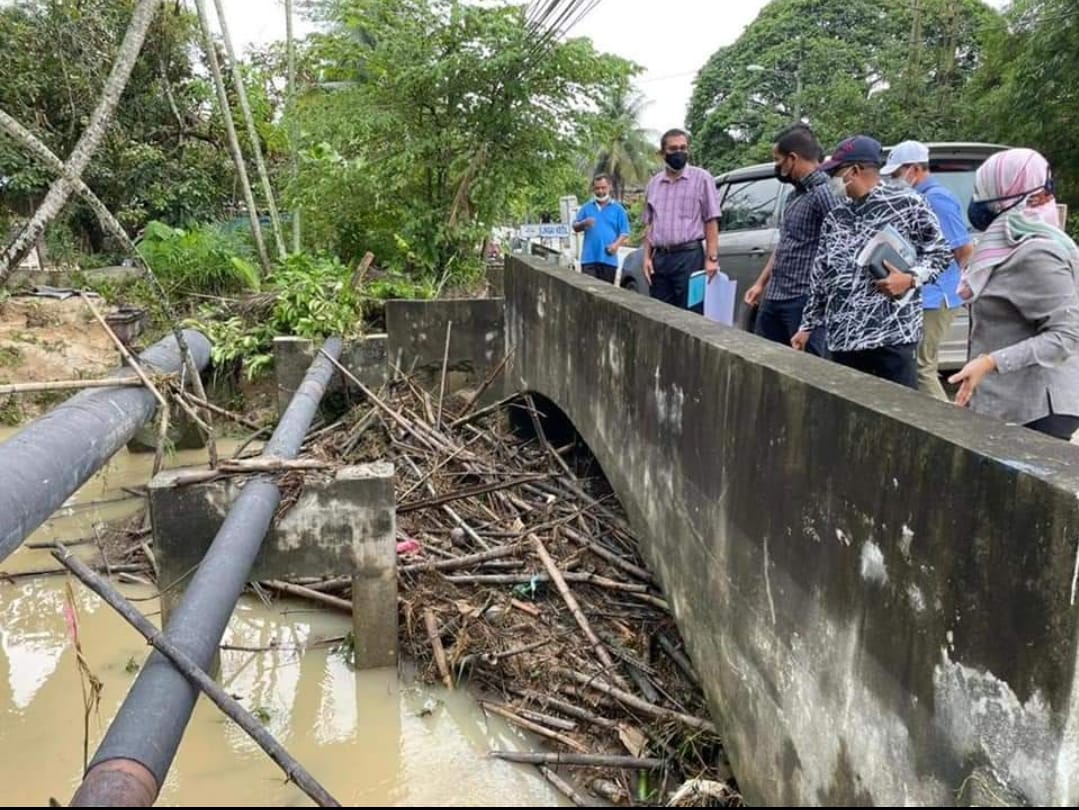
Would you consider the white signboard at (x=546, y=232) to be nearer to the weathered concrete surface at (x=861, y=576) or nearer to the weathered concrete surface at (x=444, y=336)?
the weathered concrete surface at (x=444, y=336)

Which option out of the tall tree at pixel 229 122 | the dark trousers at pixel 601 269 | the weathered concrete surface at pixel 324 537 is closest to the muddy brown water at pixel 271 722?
the weathered concrete surface at pixel 324 537

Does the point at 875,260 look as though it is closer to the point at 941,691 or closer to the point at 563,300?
Result: the point at 941,691

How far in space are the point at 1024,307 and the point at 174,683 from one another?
2886 millimetres

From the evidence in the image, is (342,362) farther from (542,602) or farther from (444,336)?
(542,602)

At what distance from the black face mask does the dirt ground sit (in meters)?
6.92

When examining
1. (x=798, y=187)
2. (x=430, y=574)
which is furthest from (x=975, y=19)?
(x=430, y=574)

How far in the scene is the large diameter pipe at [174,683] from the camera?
176 cm

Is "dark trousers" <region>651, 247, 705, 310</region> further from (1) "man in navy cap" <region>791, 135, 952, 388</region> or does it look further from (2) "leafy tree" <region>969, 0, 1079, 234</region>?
(2) "leafy tree" <region>969, 0, 1079, 234</region>

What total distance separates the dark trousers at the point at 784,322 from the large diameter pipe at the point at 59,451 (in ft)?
11.6

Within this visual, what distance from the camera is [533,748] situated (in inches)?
145

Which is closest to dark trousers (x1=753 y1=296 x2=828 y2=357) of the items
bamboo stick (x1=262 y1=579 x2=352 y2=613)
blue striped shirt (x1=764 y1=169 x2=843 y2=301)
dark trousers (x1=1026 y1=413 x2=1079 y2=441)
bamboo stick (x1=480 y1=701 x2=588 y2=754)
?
blue striped shirt (x1=764 y1=169 x2=843 y2=301)

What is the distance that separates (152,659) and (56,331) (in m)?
9.63

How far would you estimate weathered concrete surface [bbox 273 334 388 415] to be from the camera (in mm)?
8133

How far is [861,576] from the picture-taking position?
206 cm
